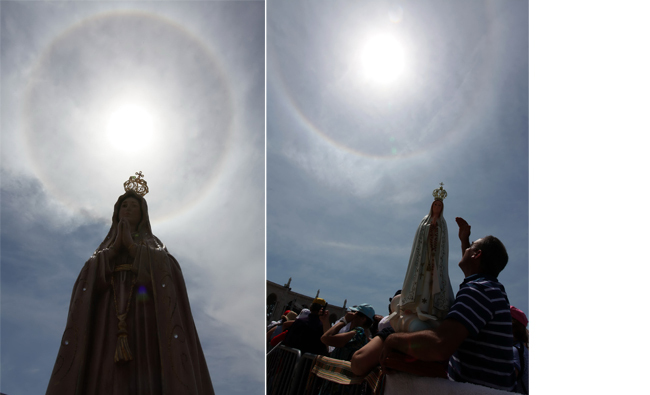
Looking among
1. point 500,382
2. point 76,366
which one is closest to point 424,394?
point 500,382

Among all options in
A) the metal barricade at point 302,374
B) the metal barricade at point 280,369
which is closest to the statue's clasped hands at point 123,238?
the metal barricade at point 280,369

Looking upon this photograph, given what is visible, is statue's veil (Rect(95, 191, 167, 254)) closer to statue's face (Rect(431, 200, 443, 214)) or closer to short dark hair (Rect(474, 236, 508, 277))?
statue's face (Rect(431, 200, 443, 214))

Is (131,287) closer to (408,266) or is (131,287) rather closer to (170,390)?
(170,390)

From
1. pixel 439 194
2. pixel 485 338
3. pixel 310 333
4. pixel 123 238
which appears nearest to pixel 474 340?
pixel 485 338

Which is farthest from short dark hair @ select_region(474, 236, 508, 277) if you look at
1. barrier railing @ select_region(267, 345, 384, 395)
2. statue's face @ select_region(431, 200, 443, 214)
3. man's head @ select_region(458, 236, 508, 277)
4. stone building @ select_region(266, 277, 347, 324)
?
stone building @ select_region(266, 277, 347, 324)

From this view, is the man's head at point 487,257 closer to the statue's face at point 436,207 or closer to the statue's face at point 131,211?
the statue's face at point 436,207

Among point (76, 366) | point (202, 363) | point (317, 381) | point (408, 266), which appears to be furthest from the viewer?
point (202, 363)
